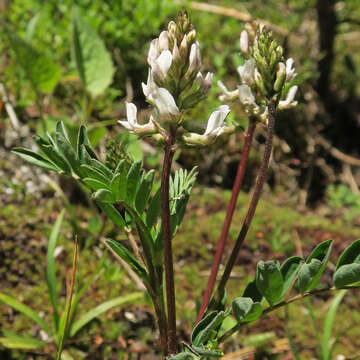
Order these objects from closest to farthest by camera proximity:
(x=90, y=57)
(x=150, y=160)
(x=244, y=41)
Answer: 1. (x=244, y=41)
2. (x=150, y=160)
3. (x=90, y=57)

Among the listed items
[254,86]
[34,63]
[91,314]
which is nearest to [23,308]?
[91,314]

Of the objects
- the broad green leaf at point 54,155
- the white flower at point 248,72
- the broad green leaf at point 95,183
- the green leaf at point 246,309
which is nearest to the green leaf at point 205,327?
the green leaf at point 246,309

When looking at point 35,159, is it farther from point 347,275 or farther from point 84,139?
point 347,275

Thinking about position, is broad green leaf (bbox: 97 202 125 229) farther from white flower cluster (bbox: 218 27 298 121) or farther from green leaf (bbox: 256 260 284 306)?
white flower cluster (bbox: 218 27 298 121)

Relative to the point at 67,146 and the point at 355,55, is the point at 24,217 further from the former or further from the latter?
the point at 355,55

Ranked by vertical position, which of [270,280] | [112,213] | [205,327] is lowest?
[205,327]
